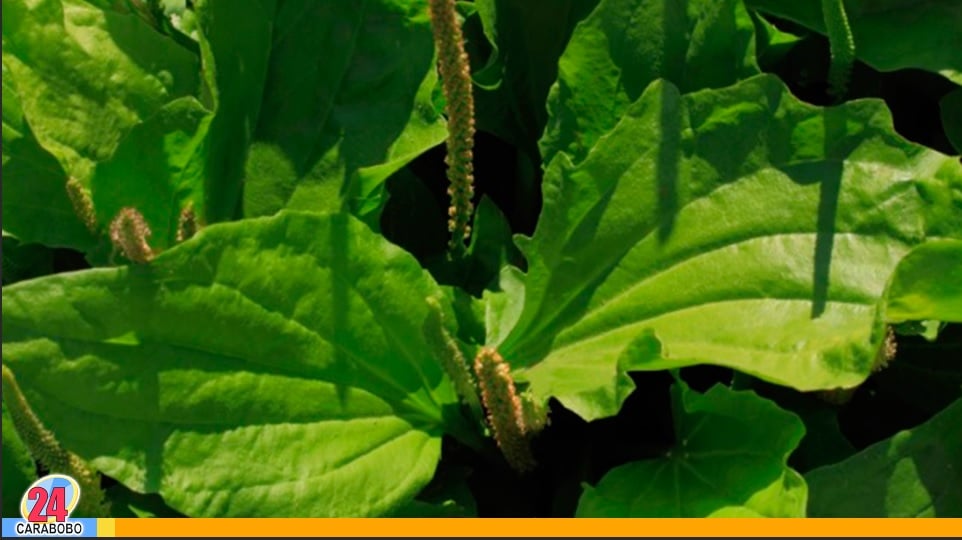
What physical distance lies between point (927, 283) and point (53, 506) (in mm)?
579

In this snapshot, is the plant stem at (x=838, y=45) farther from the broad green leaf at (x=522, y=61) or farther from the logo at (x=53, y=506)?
the logo at (x=53, y=506)

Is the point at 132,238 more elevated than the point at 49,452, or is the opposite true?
the point at 132,238

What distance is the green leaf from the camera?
878 millimetres

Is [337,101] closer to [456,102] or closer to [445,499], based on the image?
[456,102]

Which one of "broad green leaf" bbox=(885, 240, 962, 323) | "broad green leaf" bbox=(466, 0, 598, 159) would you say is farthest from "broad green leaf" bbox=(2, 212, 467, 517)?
"broad green leaf" bbox=(885, 240, 962, 323)

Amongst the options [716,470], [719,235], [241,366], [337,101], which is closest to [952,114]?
[719,235]

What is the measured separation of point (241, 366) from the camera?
2.72ft

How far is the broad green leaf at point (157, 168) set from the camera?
0.91 meters

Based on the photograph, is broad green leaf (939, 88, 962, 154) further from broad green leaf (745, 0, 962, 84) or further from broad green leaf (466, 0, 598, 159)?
broad green leaf (466, 0, 598, 159)

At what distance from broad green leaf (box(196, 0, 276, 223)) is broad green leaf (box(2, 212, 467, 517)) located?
0.44 ft

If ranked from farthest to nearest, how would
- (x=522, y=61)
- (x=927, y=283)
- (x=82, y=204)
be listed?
(x=522, y=61) < (x=82, y=204) < (x=927, y=283)

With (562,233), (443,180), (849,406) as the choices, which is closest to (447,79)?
(562,233)

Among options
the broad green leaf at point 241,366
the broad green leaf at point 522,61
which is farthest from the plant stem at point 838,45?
the broad green leaf at point 241,366

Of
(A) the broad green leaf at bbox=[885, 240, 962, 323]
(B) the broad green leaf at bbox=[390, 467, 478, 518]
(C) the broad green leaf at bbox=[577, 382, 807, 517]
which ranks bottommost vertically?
(B) the broad green leaf at bbox=[390, 467, 478, 518]
